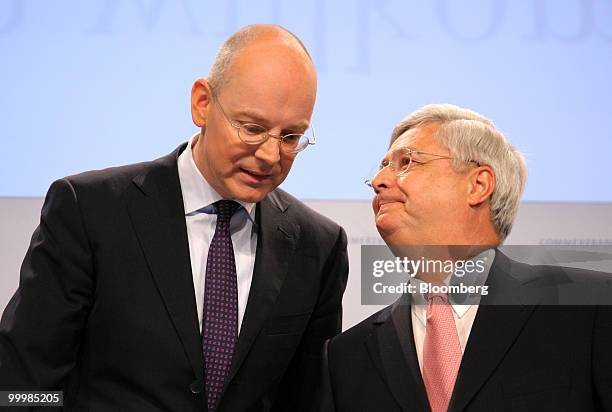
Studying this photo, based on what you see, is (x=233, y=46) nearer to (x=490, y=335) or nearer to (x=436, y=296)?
(x=436, y=296)

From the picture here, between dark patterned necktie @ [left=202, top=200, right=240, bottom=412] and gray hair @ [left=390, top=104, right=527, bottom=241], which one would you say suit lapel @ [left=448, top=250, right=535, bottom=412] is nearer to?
gray hair @ [left=390, top=104, right=527, bottom=241]

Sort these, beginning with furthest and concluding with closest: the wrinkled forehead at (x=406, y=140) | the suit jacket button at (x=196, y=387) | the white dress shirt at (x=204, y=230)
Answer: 1. the wrinkled forehead at (x=406, y=140)
2. the white dress shirt at (x=204, y=230)
3. the suit jacket button at (x=196, y=387)

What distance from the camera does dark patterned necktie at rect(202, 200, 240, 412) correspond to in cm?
209

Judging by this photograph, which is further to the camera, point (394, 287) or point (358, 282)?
point (358, 282)

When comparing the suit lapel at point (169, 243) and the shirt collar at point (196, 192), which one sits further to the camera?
the shirt collar at point (196, 192)

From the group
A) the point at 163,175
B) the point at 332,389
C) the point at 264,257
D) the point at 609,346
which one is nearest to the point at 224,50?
the point at 163,175

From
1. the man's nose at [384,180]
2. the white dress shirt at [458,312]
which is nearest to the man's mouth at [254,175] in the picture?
the man's nose at [384,180]

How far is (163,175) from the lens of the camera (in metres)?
2.21

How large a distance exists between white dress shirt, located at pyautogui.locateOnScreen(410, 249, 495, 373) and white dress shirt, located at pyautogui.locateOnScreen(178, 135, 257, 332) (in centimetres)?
41

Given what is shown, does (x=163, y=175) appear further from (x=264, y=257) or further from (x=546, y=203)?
(x=546, y=203)

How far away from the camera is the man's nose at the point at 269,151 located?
203 cm

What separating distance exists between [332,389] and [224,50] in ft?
2.89

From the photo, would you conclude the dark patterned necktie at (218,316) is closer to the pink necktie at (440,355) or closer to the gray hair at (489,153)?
the pink necktie at (440,355)

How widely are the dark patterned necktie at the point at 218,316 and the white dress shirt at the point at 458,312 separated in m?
0.44
